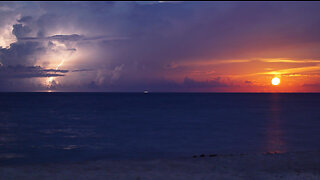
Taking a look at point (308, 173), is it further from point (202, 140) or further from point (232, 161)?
point (202, 140)

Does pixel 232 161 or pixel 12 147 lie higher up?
pixel 12 147

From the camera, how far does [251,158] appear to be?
547 inches

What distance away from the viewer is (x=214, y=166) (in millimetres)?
12148

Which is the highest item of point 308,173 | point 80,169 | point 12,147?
point 12,147

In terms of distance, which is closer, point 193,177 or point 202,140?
point 193,177

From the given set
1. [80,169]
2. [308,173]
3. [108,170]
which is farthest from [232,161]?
[80,169]

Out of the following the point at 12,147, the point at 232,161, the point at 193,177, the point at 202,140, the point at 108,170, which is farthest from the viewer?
the point at 202,140

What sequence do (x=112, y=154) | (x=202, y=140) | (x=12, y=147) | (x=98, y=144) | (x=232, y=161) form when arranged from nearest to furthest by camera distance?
(x=232, y=161) < (x=112, y=154) < (x=12, y=147) < (x=98, y=144) < (x=202, y=140)

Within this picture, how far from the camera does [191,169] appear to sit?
38.5 feet

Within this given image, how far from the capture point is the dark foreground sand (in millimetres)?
10258

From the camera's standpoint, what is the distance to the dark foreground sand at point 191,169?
1026 centimetres

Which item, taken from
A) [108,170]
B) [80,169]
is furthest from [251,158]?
[80,169]

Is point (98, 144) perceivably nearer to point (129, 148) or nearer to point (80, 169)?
point (129, 148)

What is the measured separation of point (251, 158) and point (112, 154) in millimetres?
8983
